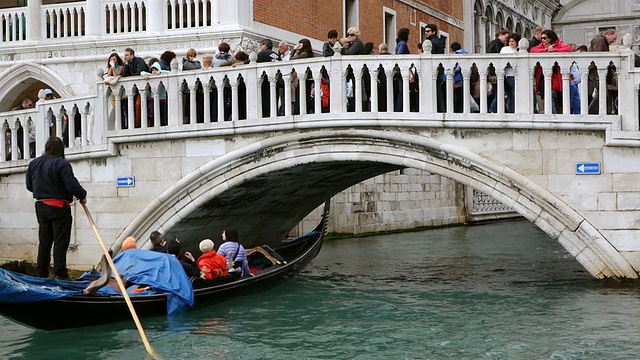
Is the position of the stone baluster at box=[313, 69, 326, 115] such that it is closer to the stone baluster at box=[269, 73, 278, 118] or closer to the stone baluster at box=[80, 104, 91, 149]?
the stone baluster at box=[269, 73, 278, 118]

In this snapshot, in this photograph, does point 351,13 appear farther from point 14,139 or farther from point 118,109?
point 14,139

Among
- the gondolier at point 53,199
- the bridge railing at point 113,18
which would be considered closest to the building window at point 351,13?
the bridge railing at point 113,18

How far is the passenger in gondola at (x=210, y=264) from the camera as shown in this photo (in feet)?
26.3

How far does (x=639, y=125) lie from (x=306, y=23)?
5552mm

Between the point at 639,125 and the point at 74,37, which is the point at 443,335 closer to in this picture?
the point at 639,125

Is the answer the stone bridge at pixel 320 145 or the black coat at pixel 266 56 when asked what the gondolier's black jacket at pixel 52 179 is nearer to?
the stone bridge at pixel 320 145

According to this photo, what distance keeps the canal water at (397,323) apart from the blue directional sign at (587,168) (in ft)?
2.63

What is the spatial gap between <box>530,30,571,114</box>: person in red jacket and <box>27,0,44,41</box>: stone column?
227 inches

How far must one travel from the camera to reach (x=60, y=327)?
6.97m

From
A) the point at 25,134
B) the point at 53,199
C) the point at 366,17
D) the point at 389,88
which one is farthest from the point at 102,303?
the point at 366,17

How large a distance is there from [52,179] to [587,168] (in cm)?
377

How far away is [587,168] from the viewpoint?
7668 mm

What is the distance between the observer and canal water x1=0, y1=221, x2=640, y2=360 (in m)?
6.40

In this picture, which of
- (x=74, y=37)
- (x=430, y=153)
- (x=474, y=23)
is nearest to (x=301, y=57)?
(x=430, y=153)
